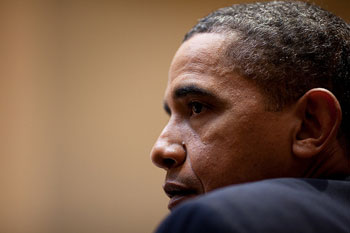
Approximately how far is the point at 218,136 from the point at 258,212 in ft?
1.76

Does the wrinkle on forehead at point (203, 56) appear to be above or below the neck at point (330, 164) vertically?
above

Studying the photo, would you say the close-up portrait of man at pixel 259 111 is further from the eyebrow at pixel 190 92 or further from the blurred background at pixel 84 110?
the blurred background at pixel 84 110

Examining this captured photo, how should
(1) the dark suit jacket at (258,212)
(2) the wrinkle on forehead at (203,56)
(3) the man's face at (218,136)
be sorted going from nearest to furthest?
1. (1) the dark suit jacket at (258,212)
2. (3) the man's face at (218,136)
3. (2) the wrinkle on forehead at (203,56)

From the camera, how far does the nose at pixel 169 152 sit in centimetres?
137

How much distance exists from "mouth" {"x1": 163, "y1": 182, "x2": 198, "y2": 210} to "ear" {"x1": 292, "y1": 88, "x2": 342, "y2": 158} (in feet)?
1.06

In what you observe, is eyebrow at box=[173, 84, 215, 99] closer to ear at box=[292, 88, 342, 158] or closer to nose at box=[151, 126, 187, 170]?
Result: nose at box=[151, 126, 187, 170]

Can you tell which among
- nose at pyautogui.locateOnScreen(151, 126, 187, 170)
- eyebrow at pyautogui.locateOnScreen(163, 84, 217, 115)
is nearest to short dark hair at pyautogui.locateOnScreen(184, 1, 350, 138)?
eyebrow at pyautogui.locateOnScreen(163, 84, 217, 115)

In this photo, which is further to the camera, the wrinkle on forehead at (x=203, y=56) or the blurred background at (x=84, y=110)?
the blurred background at (x=84, y=110)

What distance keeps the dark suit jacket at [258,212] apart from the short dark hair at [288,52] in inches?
17.1

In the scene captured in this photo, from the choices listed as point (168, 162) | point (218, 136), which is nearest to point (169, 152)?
point (168, 162)

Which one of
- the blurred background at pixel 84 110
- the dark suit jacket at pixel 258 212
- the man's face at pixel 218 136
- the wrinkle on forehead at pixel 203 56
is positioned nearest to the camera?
the dark suit jacket at pixel 258 212

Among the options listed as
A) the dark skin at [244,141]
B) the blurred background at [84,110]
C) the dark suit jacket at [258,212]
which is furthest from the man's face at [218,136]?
the blurred background at [84,110]

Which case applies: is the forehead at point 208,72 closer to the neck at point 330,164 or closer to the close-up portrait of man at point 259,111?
the close-up portrait of man at point 259,111

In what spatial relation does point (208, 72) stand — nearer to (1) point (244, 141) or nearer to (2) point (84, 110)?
(1) point (244, 141)
